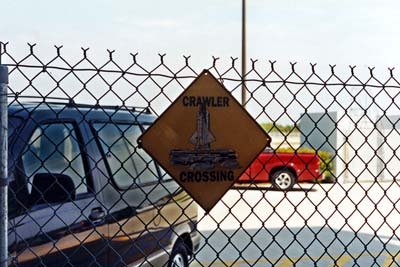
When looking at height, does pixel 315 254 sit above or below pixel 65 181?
below

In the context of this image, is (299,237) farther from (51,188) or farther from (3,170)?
(3,170)

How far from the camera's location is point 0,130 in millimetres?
1887

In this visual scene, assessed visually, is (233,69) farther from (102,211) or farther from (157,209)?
(157,209)

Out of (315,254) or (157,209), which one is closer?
(157,209)

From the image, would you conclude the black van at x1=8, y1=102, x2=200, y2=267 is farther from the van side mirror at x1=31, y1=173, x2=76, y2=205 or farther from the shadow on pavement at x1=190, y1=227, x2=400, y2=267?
the shadow on pavement at x1=190, y1=227, x2=400, y2=267

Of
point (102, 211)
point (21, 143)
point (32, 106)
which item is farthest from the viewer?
point (102, 211)

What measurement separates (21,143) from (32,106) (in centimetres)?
37

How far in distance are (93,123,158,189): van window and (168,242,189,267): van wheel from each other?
0.77m

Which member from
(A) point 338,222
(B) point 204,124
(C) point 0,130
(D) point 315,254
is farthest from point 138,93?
(A) point 338,222

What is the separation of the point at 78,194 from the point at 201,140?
1382 millimetres

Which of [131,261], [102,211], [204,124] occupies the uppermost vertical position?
[204,124]

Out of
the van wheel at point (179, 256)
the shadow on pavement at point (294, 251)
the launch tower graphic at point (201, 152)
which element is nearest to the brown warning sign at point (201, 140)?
the launch tower graphic at point (201, 152)

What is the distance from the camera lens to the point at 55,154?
10.8ft

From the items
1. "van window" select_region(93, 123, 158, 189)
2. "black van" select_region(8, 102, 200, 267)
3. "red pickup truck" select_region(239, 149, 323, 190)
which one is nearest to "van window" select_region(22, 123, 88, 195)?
"black van" select_region(8, 102, 200, 267)
